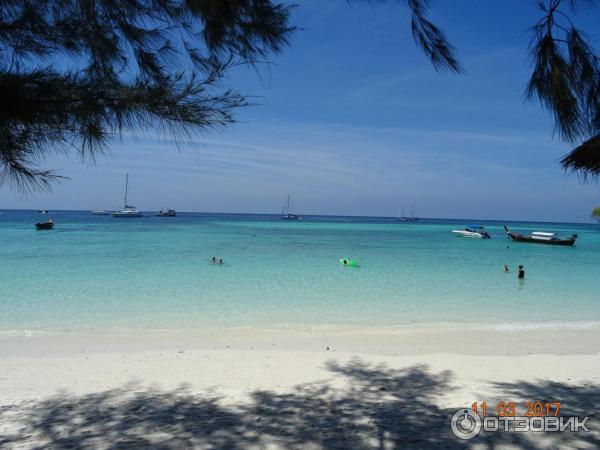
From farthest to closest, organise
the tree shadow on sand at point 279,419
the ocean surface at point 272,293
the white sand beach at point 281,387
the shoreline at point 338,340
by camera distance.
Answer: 1. the ocean surface at point 272,293
2. the shoreline at point 338,340
3. the white sand beach at point 281,387
4. the tree shadow on sand at point 279,419

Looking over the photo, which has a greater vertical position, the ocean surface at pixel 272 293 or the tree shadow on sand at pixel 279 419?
the tree shadow on sand at pixel 279 419

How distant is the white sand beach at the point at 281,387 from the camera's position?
3295 millimetres

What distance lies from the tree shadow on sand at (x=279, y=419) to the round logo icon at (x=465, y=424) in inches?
3.0

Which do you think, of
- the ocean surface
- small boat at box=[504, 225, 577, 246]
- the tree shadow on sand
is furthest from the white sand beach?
small boat at box=[504, 225, 577, 246]

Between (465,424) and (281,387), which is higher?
(465,424)

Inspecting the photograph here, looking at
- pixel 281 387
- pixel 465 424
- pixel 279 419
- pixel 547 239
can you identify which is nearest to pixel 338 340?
pixel 281 387

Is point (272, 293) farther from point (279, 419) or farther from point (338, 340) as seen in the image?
point (279, 419)

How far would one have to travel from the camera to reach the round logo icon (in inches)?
130

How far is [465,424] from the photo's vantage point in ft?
11.5

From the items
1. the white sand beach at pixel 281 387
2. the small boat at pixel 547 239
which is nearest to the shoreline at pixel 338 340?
the white sand beach at pixel 281 387

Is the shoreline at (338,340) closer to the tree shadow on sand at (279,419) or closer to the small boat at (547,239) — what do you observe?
the tree shadow on sand at (279,419)

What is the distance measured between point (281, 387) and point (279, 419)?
40.1 inches

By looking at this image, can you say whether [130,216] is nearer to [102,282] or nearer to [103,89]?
[102,282]

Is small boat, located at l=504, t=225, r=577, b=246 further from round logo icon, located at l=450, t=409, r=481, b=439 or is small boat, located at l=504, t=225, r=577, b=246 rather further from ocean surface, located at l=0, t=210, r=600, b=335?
round logo icon, located at l=450, t=409, r=481, b=439
